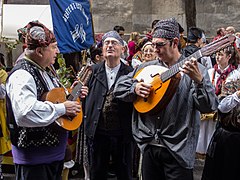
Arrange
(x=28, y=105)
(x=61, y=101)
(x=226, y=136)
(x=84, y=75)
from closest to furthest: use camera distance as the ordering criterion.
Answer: (x=28, y=105), (x=61, y=101), (x=84, y=75), (x=226, y=136)

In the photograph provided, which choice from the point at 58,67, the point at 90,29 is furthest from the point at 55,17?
the point at 58,67

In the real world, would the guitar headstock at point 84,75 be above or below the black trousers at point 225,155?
above

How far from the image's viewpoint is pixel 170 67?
394 centimetres

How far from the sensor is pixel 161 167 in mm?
3980

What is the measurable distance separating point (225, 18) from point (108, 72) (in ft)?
33.3

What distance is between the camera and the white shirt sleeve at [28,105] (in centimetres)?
349

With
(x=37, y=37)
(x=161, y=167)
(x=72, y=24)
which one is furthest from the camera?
(x=72, y=24)

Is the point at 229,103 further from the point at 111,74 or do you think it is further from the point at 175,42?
the point at 111,74

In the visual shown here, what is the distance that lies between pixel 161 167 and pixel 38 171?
42.9 inches

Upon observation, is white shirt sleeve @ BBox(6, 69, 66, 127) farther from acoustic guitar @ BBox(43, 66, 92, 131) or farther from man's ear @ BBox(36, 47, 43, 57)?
man's ear @ BBox(36, 47, 43, 57)

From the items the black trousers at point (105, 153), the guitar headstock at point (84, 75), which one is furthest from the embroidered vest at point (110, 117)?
the guitar headstock at point (84, 75)

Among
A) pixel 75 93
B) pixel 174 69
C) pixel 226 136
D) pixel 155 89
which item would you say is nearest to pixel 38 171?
pixel 75 93

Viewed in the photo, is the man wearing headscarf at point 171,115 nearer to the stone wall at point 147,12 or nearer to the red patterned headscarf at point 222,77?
the red patterned headscarf at point 222,77

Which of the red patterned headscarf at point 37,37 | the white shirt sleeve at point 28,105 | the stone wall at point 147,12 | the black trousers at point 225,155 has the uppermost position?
the stone wall at point 147,12
